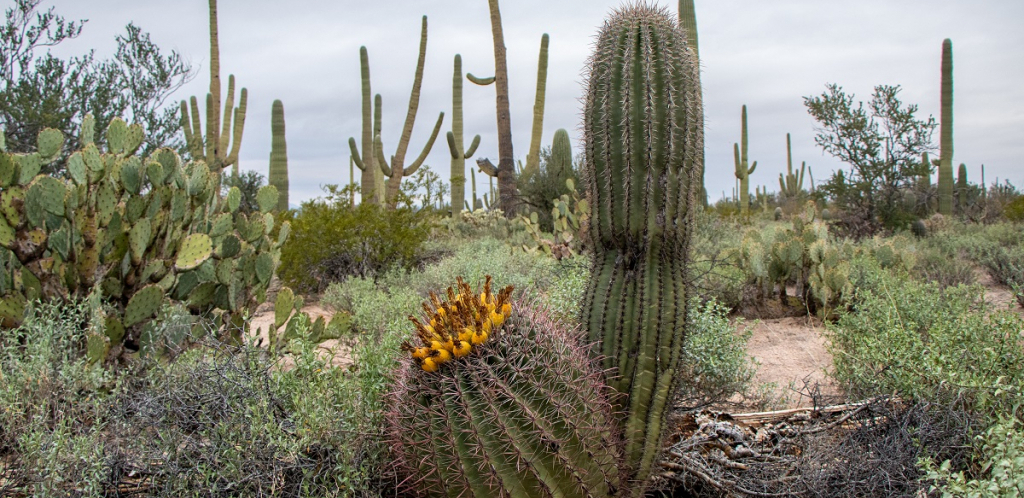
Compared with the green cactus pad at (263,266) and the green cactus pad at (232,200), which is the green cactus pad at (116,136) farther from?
the green cactus pad at (263,266)

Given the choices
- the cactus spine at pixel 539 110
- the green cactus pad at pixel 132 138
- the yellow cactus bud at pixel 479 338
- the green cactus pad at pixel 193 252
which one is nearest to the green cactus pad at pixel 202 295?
the green cactus pad at pixel 193 252

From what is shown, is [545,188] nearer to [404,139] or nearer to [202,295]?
[404,139]

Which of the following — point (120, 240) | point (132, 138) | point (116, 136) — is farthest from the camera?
point (132, 138)

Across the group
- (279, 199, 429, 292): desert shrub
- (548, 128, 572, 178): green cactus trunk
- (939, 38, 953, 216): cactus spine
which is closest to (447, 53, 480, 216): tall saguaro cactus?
(548, 128, 572, 178): green cactus trunk

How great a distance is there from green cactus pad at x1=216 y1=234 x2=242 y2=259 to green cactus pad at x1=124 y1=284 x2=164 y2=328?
524 millimetres

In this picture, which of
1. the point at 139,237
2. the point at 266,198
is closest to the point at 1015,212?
the point at 266,198

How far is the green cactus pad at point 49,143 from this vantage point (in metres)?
4.26

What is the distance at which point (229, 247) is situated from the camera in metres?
4.40

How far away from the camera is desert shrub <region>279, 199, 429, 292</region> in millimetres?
8852

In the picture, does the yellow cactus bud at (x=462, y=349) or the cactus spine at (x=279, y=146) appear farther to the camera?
the cactus spine at (x=279, y=146)

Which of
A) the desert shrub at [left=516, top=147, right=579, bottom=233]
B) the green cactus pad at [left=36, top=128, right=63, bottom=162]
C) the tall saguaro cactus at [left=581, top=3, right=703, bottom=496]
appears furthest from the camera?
the desert shrub at [left=516, top=147, right=579, bottom=233]

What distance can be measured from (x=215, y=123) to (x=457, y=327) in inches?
624

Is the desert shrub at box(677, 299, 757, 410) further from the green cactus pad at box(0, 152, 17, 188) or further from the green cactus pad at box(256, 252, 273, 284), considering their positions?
the green cactus pad at box(0, 152, 17, 188)

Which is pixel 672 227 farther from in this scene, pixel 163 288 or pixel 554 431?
pixel 163 288
